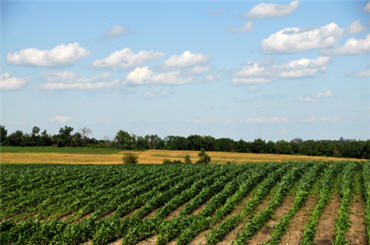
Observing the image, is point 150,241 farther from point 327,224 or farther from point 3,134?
point 3,134

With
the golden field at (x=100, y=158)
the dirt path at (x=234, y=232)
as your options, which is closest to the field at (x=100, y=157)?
the golden field at (x=100, y=158)

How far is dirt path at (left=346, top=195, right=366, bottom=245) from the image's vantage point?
17891 millimetres

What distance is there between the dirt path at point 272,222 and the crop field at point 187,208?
51 mm

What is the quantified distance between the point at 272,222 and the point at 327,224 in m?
2.73

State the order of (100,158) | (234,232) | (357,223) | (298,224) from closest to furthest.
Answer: (234,232) → (298,224) → (357,223) → (100,158)

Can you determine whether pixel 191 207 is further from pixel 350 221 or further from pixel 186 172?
pixel 186 172

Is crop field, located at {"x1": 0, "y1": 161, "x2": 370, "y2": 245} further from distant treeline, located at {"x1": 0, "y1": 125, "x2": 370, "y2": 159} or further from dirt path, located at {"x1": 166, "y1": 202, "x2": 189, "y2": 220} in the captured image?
distant treeline, located at {"x1": 0, "y1": 125, "x2": 370, "y2": 159}

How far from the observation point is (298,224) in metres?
20.2

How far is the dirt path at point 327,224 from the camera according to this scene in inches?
701

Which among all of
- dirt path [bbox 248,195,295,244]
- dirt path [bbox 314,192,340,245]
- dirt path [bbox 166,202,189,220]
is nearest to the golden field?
dirt path [bbox 166,202,189,220]

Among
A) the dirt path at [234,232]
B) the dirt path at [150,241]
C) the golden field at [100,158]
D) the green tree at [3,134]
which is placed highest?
the green tree at [3,134]

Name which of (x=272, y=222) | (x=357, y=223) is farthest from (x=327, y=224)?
(x=272, y=222)

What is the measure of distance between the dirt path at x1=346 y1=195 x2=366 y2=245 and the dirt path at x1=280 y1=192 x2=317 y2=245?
7.16 ft

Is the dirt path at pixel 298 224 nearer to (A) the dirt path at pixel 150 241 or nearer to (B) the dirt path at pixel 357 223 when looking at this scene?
(B) the dirt path at pixel 357 223
